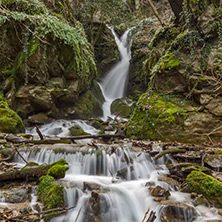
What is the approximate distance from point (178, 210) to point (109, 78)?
49.9 feet

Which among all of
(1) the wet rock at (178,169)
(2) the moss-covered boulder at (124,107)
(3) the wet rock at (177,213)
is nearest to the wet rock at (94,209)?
(3) the wet rock at (177,213)

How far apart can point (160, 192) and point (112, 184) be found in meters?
1.00

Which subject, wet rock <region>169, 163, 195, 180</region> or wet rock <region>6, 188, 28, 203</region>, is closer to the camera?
wet rock <region>6, 188, 28, 203</region>

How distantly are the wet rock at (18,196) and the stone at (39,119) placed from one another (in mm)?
6175

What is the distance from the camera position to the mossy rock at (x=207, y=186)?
300 cm

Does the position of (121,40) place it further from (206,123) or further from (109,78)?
(206,123)

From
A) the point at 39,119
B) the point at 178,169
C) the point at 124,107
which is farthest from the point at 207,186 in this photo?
the point at 124,107

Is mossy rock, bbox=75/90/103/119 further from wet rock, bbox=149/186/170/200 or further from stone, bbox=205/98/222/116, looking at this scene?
wet rock, bbox=149/186/170/200

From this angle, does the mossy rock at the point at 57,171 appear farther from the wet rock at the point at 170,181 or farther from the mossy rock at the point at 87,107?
the mossy rock at the point at 87,107

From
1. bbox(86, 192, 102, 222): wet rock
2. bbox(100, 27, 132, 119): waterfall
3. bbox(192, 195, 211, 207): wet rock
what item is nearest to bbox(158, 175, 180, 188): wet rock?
bbox(192, 195, 211, 207): wet rock

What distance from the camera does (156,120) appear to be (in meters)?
7.05

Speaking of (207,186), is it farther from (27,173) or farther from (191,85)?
(191,85)

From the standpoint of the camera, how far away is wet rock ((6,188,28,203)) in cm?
288

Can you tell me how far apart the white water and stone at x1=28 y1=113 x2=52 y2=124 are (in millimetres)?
4485
